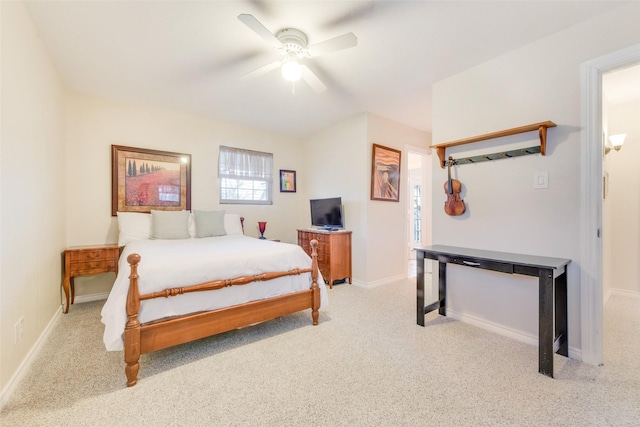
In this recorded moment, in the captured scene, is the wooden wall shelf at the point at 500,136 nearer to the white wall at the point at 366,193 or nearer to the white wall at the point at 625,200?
the white wall at the point at 366,193

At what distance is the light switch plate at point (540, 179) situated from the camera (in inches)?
86.0

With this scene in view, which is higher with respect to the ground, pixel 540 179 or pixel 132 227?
pixel 540 179

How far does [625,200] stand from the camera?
3.35m

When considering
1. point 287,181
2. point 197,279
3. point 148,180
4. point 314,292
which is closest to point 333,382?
point 314,292

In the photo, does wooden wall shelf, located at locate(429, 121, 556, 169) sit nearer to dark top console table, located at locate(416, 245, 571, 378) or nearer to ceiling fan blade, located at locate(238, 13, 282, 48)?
dark top console table, located at locate(416, 245, 571, 378)

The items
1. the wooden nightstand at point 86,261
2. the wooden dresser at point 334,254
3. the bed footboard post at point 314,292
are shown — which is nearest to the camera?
the bed footboard post at point 314,292

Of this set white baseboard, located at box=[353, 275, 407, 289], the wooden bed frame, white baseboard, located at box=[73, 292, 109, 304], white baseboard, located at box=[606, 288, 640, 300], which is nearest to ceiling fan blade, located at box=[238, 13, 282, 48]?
the wooden bed frame

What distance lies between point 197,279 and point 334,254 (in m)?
2.21

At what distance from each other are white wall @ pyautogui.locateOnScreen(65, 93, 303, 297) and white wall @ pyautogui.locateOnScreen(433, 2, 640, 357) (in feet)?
10.4

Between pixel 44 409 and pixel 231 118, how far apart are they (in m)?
3.69

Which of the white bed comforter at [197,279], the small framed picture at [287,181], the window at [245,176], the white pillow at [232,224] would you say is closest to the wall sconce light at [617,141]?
the white bed comforter at [197,279]

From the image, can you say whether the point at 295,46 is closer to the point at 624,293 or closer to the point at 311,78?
the point at 311,78

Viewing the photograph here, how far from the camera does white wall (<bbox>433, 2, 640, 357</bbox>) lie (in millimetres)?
2041

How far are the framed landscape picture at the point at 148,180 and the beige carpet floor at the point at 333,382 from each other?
169cm
